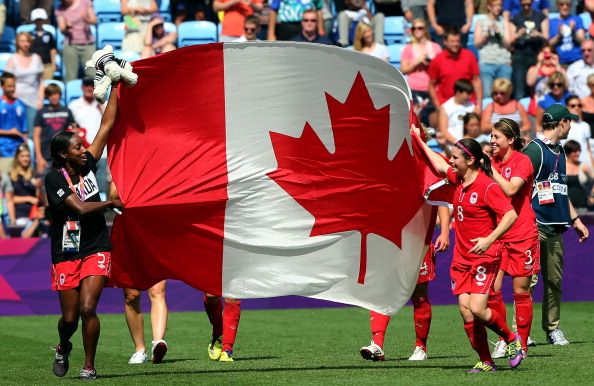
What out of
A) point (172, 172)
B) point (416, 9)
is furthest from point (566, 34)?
point (172, 172)

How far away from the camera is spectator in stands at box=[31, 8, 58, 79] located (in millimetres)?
21047

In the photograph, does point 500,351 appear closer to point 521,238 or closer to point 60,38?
point 521,238

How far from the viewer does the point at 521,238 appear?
11.6 meters

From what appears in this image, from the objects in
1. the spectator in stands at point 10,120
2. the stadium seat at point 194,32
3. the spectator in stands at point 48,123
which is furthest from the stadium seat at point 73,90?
the stadium seat at point 194,32

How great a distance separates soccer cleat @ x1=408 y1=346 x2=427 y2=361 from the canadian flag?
0.98 meters

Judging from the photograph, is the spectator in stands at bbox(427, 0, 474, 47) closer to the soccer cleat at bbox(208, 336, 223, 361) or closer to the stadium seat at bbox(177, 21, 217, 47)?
the stadium seat at bbox(177, 21, 217, 47)

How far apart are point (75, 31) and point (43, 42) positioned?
54 centimetres

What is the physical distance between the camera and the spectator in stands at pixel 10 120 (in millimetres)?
19188

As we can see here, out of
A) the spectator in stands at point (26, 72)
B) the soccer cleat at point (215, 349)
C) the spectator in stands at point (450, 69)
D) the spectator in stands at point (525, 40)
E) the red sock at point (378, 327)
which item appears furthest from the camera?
the spectator in stands at point (525, 40)

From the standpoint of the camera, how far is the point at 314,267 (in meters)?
10.8

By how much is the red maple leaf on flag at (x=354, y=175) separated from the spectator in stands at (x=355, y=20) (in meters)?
10.7

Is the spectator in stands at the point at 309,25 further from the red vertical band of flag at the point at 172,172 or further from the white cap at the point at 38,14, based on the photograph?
the red vertical band of flag at the point at 172,172

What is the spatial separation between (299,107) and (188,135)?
3.07 feet

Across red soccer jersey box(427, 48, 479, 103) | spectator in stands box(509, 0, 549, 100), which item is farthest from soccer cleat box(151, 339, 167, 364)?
spectator in stands box(509, 0, 549, 100)
